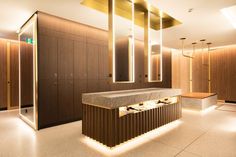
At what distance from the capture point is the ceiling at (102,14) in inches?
131

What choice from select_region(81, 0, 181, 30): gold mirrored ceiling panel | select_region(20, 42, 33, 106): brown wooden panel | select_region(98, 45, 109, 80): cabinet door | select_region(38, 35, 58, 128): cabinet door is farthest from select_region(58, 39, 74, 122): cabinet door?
select_region(20, 42, 33, 106): brown wooden panel

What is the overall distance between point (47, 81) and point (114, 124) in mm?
2473

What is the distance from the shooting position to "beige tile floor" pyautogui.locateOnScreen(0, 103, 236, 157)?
8.92 ft

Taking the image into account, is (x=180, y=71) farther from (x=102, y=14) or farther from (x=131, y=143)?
(x=131, y=143)

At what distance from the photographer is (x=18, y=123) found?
14.9 feet

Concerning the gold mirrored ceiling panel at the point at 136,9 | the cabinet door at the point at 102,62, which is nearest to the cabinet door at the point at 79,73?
the cabinet door at the point at 102,62

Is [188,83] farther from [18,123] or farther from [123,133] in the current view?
[18,123]

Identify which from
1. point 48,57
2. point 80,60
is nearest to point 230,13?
point 80,60

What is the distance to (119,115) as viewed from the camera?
2836 millimetres

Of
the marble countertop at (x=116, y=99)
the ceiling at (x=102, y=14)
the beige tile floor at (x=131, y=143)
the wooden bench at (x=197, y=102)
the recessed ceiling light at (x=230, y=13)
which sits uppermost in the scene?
the recessed ceiling light at (x=230, y=13)

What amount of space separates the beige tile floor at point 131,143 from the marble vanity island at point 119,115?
206mm

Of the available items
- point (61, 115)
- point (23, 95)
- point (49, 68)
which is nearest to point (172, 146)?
point (61, 115)

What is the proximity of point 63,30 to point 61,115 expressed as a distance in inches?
100

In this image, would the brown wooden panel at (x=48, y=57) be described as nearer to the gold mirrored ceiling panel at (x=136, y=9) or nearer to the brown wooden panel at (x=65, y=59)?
the brown wooden panel at (x=65, y=59)
